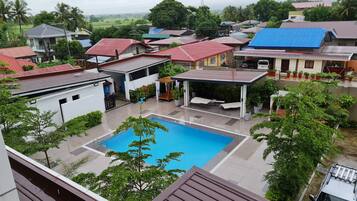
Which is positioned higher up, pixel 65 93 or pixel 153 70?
pixel 153 70

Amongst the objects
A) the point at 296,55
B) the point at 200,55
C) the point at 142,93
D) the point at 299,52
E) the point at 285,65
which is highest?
the point at 299,52

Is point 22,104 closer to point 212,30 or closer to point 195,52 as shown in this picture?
point 195,52

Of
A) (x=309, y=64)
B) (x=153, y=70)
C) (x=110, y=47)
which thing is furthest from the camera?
(x=110, y=47)

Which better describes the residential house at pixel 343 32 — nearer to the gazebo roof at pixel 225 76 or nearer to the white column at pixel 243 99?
the gazebo roof at pixel 225 76

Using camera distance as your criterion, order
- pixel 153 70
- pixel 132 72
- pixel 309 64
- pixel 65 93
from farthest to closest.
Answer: pixel 153 70, pixel 309 64, pixel 132 72, pixel 65 93

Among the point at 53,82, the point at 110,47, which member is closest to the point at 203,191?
the point at 53,82

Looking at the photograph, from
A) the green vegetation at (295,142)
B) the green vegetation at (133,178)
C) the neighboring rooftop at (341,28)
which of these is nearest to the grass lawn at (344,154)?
the green vegetation at (295,142)

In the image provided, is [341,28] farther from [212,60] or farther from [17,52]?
[17,52]
